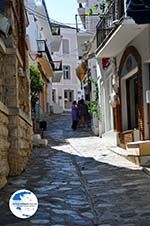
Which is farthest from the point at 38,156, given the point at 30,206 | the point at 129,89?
the point at 30,206

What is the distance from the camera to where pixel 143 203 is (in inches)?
333

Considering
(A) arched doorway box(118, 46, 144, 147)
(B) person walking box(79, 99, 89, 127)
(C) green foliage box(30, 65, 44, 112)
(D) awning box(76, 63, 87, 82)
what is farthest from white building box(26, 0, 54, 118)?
(A) arched doorway box(118, 46, 144, 147)

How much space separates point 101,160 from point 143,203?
6186 millimetres

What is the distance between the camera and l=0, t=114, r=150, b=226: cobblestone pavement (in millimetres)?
7531

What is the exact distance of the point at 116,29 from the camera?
46.1ft

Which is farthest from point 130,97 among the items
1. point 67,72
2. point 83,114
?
point 67,72

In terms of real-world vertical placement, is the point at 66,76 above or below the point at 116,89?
above

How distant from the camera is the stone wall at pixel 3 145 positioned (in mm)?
10078

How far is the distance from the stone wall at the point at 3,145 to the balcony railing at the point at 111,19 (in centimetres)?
475

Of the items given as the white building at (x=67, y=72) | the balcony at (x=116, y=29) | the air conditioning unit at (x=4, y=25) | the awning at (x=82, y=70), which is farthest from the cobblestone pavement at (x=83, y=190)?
the white building at (x=67, y=72)

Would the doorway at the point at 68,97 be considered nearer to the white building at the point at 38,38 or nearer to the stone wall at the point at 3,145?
the white building at the point at 38,38

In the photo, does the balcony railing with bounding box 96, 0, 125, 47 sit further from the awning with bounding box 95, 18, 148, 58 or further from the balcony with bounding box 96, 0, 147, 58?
the awning with bounding box 95, 18, 148, 58

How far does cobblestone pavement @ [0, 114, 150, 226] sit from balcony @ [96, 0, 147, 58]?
3533 millimetres

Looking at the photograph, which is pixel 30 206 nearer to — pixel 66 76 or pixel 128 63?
pixel 128 63
